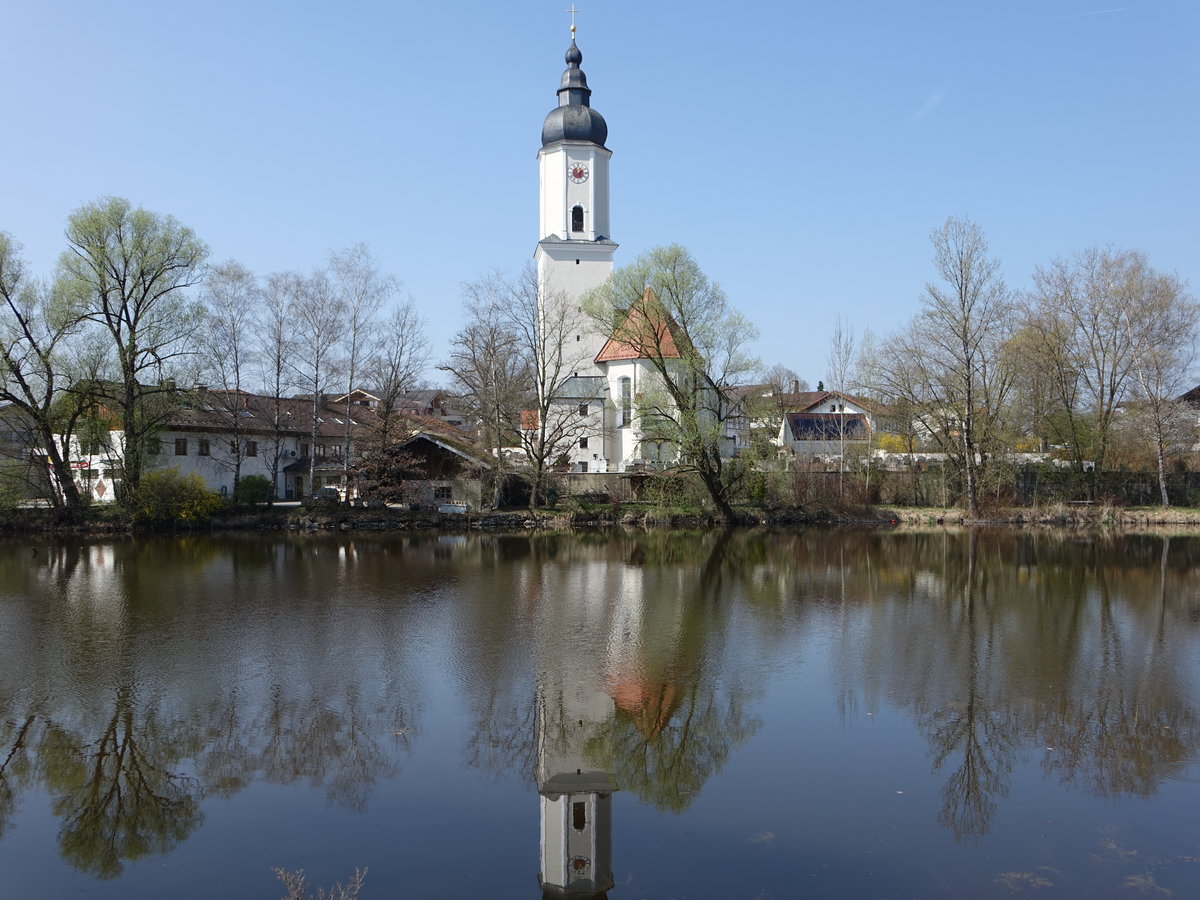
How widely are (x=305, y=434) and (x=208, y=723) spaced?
135ft

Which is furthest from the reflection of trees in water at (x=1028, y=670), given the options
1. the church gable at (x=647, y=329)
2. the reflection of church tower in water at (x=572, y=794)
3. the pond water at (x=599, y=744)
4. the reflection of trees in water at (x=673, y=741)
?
the church gable at (x=647, y=329)

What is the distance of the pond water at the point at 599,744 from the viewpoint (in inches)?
263

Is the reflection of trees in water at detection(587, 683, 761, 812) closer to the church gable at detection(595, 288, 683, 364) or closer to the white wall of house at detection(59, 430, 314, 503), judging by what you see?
the church gable at detection(595, 288, 683, 364)

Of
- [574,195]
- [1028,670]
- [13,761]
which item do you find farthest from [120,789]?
[574,195]

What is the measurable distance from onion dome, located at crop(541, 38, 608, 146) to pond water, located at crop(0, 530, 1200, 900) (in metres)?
37.6

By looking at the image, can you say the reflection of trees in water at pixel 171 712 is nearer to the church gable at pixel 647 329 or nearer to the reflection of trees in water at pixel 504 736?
the reflection of trees in water at pixel 504 736

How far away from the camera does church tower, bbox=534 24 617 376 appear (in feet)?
164

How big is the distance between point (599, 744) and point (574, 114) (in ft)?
152

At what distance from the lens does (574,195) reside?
51.3 m

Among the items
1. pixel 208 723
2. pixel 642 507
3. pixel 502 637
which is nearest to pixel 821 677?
pixel 502 637

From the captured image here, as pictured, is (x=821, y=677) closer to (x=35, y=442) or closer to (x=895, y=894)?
(x=895, y=894)

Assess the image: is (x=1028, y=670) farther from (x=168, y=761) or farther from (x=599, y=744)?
(x=168, y=761)

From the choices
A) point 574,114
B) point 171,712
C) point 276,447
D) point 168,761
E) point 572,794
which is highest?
point 574,114

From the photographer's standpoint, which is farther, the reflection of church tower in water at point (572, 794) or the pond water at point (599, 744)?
the pond water at point (599, 744)
